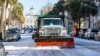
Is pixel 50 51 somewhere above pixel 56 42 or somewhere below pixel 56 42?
below

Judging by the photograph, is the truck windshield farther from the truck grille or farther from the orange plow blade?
the orange plow blade

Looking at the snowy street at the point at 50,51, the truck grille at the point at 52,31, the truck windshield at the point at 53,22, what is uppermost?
the truck windshield at the point at 53,22

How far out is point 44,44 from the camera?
3488 centimetres

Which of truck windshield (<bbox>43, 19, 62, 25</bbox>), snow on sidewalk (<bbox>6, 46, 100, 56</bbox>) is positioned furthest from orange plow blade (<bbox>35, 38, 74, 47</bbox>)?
snow on sidewalk (<bbox>6, 46, 100, 56</bbox>)

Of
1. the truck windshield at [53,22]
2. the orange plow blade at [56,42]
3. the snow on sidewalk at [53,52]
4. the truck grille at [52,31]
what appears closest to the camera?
the snow on sidewalk at [53,52]

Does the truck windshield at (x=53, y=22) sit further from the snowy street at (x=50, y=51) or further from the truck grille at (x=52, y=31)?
the snowy street at (x=50, y=51)

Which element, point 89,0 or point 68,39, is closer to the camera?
point 68,39

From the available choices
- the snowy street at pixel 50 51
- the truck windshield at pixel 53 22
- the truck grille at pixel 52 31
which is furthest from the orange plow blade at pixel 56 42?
the truck windshield at pixel 53 22

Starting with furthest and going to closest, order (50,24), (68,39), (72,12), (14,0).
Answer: (72,12)
(14,0)
(50,24)
(68,39)

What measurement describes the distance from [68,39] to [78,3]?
184ft

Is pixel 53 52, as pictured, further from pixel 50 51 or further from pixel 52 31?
pixel 52 31

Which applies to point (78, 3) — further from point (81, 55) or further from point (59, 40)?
point (81, 55)

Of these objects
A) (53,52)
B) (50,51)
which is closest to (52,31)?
(50,51)

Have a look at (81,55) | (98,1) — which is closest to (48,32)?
(81,55)
